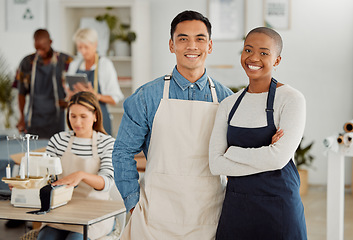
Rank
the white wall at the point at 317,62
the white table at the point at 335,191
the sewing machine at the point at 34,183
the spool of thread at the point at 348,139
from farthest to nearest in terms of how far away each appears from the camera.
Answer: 1. the white wall at the point at 317,62
2. the white table at the point at 335,191
3. the spool of thread at the point at 348,139
4. the sewing machine at the point at 34,183

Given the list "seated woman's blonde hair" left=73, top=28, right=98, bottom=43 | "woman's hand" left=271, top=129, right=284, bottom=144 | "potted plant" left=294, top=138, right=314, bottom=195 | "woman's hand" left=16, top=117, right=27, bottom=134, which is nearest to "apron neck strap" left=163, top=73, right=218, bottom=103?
"woman's hand" left=271, top=129, right=284, bottom=144

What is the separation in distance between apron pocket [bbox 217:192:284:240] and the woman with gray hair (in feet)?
9.26

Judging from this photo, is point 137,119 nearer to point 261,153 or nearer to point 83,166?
point 261,153

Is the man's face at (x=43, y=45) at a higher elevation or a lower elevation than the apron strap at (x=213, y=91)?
higher

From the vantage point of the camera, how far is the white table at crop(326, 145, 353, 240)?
3.18 metres

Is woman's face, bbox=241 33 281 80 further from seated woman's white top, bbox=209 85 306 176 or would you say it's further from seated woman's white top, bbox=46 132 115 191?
seated woman's white top, bbox=46 132 115 191

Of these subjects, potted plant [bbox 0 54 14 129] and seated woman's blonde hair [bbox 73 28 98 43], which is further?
potted plant [bbox 0 54 14 129]

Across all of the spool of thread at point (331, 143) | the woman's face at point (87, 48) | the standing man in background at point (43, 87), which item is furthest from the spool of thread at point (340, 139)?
the standing man in background at point (43, 87)

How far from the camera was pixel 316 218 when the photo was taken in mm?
4734

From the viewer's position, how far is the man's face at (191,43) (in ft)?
6.25

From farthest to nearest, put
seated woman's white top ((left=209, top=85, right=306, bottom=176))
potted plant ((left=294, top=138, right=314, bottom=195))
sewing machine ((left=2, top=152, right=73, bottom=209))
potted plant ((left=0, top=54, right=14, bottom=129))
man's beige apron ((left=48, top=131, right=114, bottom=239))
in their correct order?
1. potted plant ((left=0, top=54, right=14, bottom=129))
2. potted plant ((left=294, top=138, right=314, bottom=195))
3. man's beige apron ((left=48, top=131, right=114, bottom=239))
4. sewing machine ((left=2, top=152, right=73, bottom=209))
5. seated woman's white top ((left=209, top=85, right=306, bottom=176))

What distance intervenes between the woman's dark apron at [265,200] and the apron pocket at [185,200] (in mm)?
143

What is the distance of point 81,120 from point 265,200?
1.58 meters

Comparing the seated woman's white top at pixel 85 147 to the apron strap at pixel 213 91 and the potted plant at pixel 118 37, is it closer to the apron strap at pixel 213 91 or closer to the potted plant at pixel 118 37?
the apron strap at pixel 213 91
